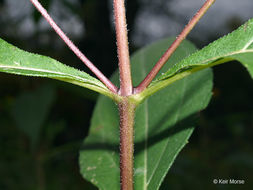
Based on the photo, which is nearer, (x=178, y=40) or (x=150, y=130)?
(x=178, y=40)

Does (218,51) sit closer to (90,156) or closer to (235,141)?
(90,156)

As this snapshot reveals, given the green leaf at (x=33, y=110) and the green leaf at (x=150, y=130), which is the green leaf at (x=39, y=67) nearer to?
the green leaf at (x=150, y=130)

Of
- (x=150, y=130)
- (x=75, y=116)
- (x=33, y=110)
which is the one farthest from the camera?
(x=75, y=116)

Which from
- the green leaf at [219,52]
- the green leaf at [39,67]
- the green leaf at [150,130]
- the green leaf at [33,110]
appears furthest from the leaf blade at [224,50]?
the green leaf at [33,110]

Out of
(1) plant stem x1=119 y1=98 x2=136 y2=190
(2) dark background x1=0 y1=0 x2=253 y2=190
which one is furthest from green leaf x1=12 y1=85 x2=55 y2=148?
(1) plant stem x1=119 y1=98 x2=136 y2=190

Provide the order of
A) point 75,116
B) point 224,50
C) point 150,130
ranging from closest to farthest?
point 224,50, point 150,130, point 75,116

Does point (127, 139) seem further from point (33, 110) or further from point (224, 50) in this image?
point (33, 110)

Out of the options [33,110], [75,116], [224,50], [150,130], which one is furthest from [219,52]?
[75,116]
